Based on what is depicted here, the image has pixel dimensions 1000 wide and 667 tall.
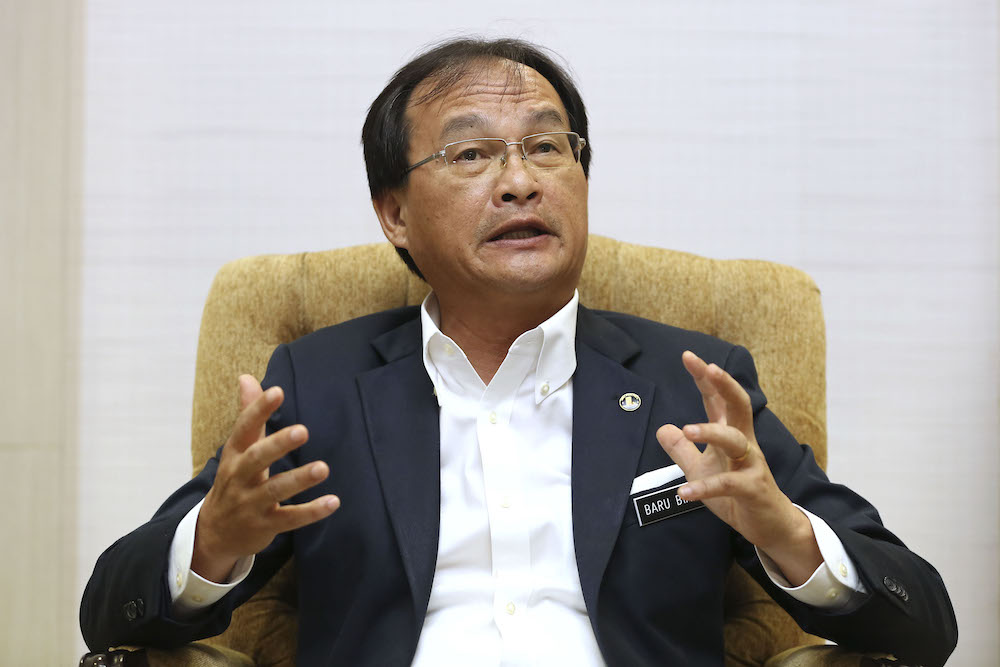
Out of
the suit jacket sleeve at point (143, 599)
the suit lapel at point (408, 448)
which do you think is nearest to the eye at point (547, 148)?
the suit lapel at point (408, 448)

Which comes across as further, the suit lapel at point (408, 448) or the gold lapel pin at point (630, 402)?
the gold lapel pin at point (630, 402)

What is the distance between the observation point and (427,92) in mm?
1716

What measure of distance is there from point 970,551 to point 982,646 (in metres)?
0.24

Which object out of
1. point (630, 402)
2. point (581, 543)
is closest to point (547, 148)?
point (630, 402)

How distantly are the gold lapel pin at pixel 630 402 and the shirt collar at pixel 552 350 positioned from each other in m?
0.10

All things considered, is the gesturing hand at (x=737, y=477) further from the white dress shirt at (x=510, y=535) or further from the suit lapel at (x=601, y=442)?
the suit lapel at (x=601, y=442)

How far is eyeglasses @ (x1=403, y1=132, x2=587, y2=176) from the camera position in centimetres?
163

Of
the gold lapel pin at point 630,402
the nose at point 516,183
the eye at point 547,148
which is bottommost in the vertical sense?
the gold lapel pin at point 630,402

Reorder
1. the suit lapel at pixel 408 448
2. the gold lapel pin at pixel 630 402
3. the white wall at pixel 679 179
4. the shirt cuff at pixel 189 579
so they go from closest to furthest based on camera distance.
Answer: the shirt cuff at pixel 189 579
the suit lapel at pixel 408 448
the gold lapel pin at pixel 630 402
the white wall at pixel 679 179

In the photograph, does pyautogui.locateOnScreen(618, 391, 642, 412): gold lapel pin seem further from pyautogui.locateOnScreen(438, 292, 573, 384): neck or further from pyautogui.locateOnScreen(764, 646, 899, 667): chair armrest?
pyautogui.locateOnScreen(764, 646, 899, 667): chair armrest

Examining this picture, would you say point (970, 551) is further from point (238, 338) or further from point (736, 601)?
point (238, 338)

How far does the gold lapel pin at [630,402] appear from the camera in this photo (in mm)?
1534

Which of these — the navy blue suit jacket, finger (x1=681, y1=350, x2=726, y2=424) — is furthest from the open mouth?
finger (x1=681, y1=350, x2=726, y2=424)

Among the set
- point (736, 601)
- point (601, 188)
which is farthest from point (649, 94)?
point (736, 601)
